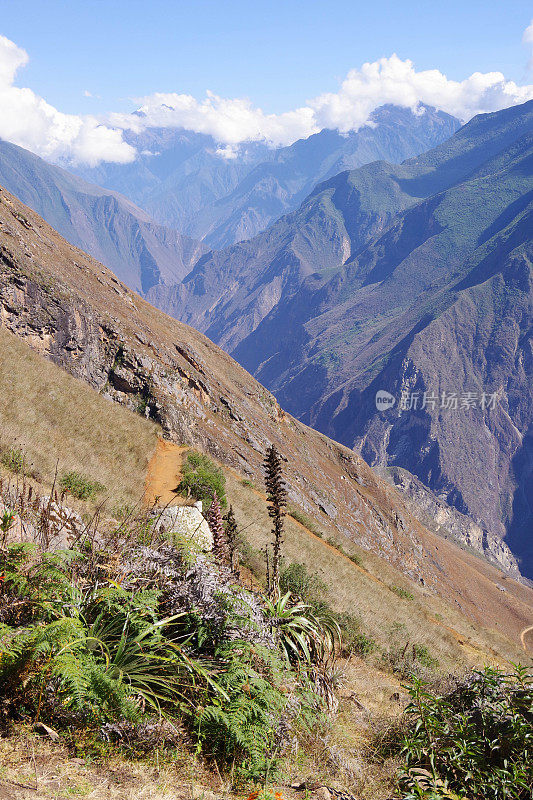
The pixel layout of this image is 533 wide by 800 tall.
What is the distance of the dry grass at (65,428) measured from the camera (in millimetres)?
8258

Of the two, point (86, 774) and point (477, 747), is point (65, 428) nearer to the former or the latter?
point (86, 774)

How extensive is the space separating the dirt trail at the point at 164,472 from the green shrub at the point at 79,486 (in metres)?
1.83

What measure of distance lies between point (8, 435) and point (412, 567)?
39.7 m

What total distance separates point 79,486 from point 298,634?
4.49m

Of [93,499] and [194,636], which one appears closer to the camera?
[194,636]

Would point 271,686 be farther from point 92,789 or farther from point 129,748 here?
point 92,789

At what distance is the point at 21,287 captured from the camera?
1964cm

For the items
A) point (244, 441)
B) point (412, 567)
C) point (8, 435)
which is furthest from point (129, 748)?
point (412, 567)

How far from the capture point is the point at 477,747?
3262 mm

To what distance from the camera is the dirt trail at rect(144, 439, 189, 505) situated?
34.6 feet

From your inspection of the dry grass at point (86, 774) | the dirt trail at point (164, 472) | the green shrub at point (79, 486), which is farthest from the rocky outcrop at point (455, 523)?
the dry grass at point (86, 774)

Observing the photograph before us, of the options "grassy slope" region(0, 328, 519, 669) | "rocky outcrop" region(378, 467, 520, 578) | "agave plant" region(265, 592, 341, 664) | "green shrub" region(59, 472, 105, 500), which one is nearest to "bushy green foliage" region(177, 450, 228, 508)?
"grassy slope" region(0, 328, 519, 669)

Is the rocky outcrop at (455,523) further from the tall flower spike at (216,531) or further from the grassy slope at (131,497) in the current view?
the tall flower spike at (216,531)

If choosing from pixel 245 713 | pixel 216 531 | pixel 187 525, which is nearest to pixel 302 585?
Answer: pixel 187 525
